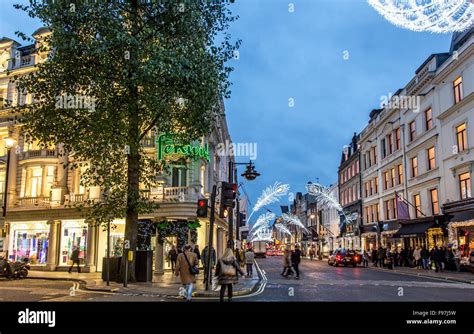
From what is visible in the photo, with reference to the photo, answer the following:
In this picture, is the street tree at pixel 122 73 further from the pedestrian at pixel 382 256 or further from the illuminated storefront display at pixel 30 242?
the pedestrian at pixel 382 256

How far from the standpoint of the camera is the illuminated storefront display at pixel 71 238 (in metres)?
30.7

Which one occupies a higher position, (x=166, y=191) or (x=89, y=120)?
(x=89, y=120)

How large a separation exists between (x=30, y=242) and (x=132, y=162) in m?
16.9

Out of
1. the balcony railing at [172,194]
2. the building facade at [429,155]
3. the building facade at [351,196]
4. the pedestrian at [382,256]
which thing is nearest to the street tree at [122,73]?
the balcony railing at [172,194]

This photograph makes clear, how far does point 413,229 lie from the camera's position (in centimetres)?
3616

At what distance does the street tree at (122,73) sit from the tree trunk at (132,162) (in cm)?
4

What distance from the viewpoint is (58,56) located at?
59.0ft

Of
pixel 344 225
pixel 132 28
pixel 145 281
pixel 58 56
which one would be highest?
pixel 132 28

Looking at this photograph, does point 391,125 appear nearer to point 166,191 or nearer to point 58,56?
point 166,191

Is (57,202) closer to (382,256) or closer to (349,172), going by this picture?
(382,256)
